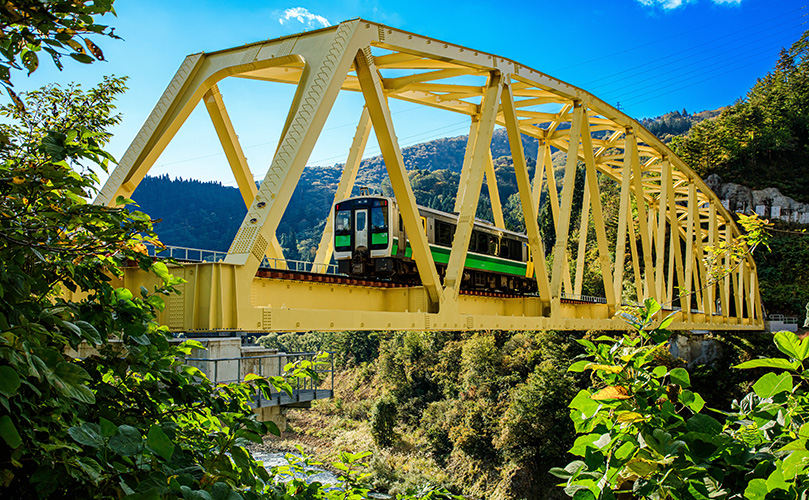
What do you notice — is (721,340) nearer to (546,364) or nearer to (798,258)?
(546,364)

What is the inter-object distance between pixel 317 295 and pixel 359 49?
4.30 metres

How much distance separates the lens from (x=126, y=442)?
2.03 meters

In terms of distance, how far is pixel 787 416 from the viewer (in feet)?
7.28

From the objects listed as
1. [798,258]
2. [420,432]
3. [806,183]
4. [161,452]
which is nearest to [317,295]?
[161,452]

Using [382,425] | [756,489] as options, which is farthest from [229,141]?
[382,425]

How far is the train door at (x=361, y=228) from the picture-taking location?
49.7 feet

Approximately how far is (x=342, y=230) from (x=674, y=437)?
45.8 ft

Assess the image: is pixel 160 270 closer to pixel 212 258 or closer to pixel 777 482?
pixel 777 482

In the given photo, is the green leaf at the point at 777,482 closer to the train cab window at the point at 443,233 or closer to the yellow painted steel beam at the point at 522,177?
the yellow painted steel beam at the point at 522,177

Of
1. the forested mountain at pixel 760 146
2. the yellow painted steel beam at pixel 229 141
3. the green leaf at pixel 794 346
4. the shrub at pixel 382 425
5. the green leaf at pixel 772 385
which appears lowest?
the shrub at pixel 382 425

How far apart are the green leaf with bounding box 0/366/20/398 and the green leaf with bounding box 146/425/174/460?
0.47m

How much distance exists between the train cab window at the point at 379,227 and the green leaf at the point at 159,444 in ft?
41.9

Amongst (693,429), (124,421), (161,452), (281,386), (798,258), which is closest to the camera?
(161,452)

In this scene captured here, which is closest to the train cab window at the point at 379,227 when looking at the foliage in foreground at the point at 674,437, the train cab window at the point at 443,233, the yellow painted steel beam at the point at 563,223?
the train cab window at the point at 443,233
